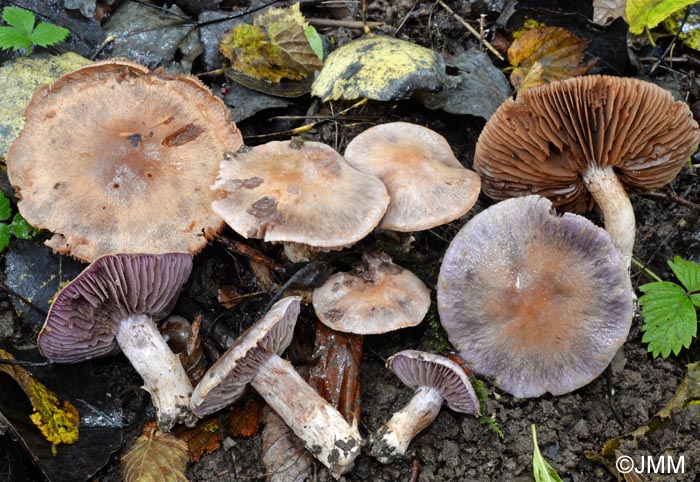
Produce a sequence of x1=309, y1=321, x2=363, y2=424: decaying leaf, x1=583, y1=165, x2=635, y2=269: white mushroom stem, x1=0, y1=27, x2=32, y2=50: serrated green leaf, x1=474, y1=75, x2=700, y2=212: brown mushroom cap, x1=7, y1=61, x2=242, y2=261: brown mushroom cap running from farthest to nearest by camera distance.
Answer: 1. x1=0, y1=27, x2=32, y2=50: serrated green leaf
2. x1=583, y1=165, x2=635, y2=269: white mushroom stem
3. x1=309, y1=321, x2=363, y2=424: decaying leaf
4. x1=7, y1=61, x2=242, y2=261: brown mushroom cap
5. x1=474, y1=75, x2=700, y2=212: brown mushroom cap

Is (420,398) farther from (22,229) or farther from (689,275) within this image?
(22,229)

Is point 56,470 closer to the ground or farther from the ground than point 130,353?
closer to the ground

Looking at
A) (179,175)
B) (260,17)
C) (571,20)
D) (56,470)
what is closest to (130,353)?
(56,470)

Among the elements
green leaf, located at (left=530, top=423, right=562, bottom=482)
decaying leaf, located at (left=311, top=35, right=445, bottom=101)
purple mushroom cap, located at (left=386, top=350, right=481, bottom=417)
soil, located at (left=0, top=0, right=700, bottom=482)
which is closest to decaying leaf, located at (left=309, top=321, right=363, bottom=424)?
soil, located at (left=0, top=0, right=700, bottom=482)

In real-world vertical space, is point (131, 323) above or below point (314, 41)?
below

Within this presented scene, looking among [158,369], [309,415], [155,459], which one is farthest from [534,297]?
[155,459]

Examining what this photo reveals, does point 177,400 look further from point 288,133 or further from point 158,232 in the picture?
point 288,133

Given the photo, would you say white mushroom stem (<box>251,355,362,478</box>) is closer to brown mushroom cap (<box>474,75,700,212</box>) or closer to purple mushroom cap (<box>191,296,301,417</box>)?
purple mushroom cap (<box>191,296,301,417</box>)
